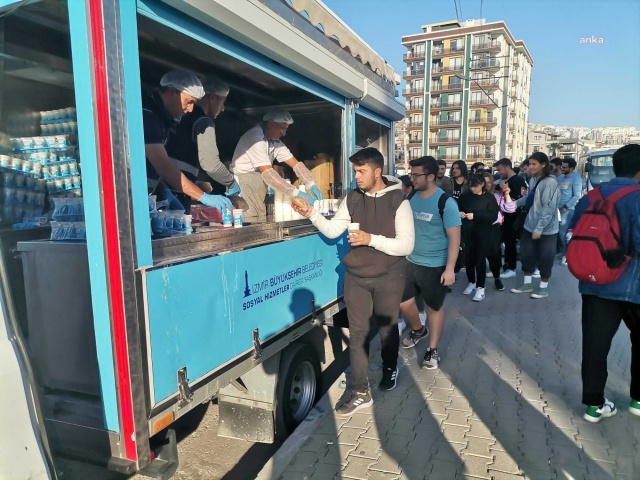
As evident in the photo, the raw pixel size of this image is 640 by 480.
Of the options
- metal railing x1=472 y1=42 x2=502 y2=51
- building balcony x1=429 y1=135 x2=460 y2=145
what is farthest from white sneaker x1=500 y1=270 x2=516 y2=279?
metal railing x1=472 y1=42 x2=502 y2=51

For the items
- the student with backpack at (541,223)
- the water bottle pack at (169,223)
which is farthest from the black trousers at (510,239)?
the water bottle pack at (169,223)

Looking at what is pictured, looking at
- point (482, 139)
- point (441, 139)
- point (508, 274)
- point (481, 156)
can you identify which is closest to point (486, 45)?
point (482, 139)

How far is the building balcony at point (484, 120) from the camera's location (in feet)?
184

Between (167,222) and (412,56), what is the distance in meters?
68.8

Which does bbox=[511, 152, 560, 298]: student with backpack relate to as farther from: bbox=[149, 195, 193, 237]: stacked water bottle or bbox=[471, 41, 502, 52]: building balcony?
bbox=[471, 41, 502, 52]: building balcony

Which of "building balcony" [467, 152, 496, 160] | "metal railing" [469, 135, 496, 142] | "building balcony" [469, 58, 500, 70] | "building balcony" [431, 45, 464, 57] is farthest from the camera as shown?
"building balcony" [431, 45, 464, 57]

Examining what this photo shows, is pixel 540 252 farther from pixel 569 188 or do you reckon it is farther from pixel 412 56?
pixel 412 56

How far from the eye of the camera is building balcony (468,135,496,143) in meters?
56.5

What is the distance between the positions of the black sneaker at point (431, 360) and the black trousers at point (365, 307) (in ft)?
2.79

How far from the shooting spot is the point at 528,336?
177 inches

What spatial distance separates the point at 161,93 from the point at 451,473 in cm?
291

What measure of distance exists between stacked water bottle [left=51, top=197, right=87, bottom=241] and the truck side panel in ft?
1.73

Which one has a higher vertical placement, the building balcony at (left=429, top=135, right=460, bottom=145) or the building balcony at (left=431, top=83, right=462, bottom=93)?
the building balcony at (left=431, top=83, right=462, bottom=93)

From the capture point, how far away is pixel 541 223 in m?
5.55
